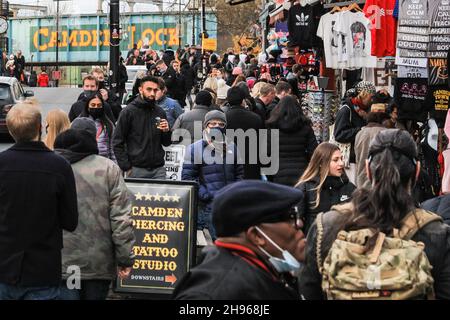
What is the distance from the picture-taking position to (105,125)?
1148 centimetres

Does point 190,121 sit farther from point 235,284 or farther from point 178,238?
point 235,284

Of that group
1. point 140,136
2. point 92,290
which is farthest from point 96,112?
point 92,290

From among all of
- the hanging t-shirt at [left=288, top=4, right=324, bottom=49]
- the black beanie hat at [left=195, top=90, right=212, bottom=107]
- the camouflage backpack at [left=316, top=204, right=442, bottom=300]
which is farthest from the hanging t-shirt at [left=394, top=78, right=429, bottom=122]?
the camouflage backpack at [left=316, top=204, right=442, bottom=300]

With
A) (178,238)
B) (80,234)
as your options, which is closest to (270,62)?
(178,238)

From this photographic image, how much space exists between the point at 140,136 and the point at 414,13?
3408 mm

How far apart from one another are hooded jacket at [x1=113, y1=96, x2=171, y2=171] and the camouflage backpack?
6.94m

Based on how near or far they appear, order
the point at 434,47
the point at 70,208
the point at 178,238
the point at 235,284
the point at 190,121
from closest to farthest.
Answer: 1. the point at 235,284
2. the point at 70,208
3. the point at 178,238
4. the point at 434,47
5. the point at 190,121

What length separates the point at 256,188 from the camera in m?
3.78

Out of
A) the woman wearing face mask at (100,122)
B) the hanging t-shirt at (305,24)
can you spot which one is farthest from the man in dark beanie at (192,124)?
the hanging t-shirt at (305,24)

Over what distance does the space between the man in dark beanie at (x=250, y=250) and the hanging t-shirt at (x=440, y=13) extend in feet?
25.7

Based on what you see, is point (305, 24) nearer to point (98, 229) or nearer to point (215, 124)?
point (215, 124)

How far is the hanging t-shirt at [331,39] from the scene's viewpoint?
650 inches

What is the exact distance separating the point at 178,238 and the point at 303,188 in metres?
1.86

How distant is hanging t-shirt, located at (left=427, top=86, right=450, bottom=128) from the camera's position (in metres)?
11.7
